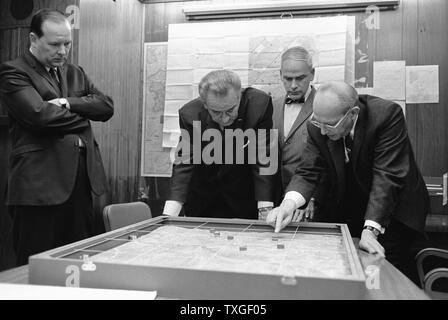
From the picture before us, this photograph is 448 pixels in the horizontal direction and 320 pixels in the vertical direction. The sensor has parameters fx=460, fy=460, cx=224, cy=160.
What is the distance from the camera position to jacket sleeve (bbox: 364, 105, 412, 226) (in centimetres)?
183

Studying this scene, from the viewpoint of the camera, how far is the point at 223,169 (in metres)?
2.44

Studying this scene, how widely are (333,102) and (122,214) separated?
116cm

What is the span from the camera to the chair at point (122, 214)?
86.0 inches

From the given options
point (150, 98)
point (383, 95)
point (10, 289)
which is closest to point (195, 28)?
point (150, 98)

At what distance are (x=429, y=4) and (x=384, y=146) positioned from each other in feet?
5.84

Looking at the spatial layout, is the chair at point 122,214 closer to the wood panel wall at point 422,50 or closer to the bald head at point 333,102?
the bald head at point 333,102

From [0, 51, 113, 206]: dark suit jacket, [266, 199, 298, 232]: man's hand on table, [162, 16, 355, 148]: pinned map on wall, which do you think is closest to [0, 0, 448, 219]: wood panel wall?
[162, 16, 355, 148]: pinned map on wall

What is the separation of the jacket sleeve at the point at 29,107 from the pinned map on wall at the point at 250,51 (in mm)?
1408

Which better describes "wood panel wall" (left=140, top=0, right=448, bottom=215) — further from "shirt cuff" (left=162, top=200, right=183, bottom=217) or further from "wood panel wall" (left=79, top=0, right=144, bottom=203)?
"shirt cuff" (left=162, top=200, right=183, bottom=217)

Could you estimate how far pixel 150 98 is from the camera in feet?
12.0

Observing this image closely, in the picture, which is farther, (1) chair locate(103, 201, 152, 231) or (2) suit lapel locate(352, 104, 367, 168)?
(1) chair locate(103, 201, 152, 231)

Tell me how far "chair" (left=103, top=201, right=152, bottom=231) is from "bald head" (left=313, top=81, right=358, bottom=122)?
106 centimetres

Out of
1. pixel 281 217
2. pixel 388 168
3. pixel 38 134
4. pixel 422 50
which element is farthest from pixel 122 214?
pixel 422 50

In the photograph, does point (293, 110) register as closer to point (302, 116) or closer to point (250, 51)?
point (302, 116)
